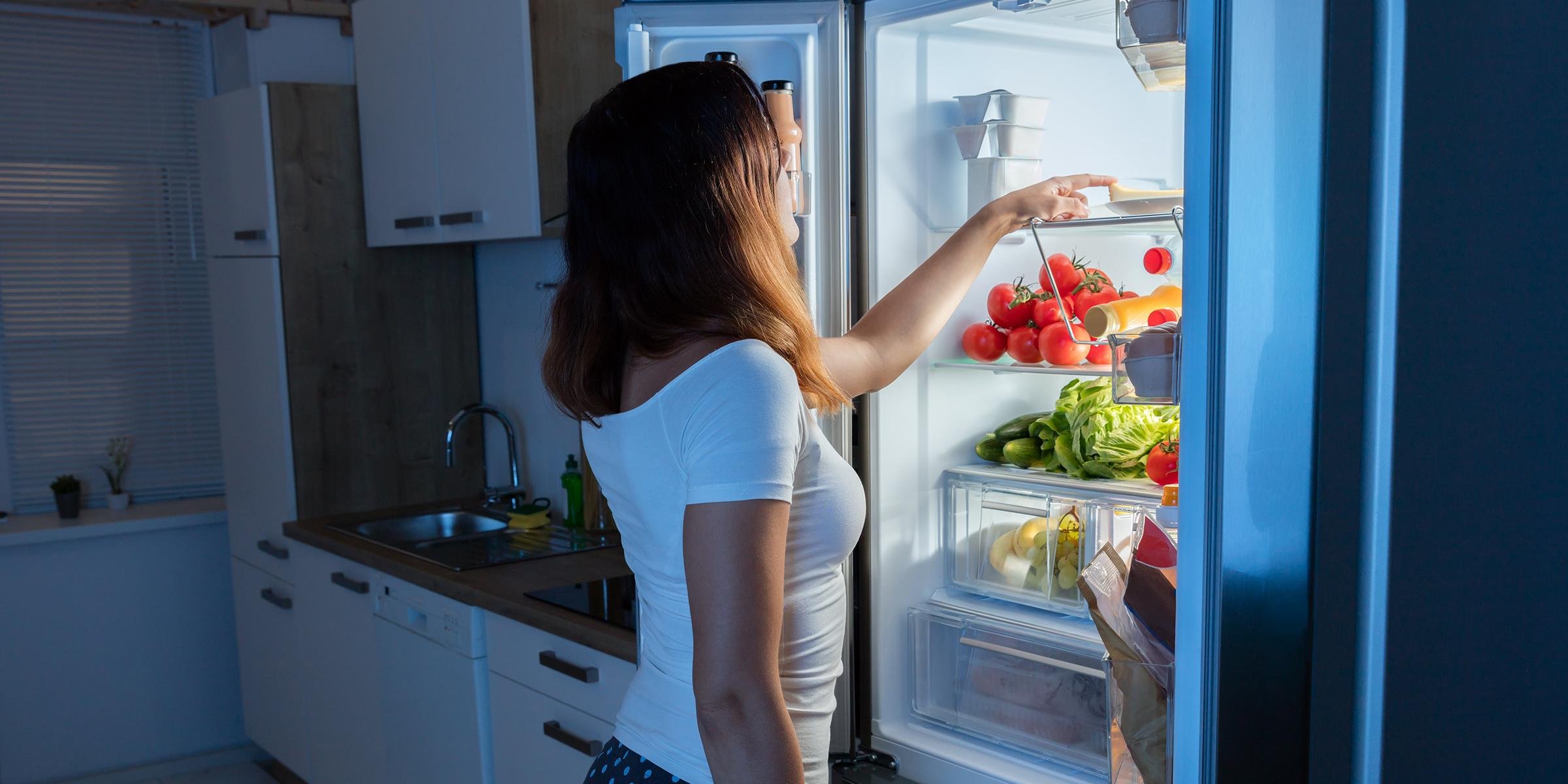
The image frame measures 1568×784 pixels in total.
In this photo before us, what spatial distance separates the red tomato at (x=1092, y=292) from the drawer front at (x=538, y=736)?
3.27ft

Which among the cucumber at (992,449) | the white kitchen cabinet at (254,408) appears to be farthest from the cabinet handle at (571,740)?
the white kitchen cabinet at (254,408)

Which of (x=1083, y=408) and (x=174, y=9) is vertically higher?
(x=174, y=9)

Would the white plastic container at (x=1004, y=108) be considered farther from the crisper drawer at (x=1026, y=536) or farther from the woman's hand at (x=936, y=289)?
the crisper drawer at (x=1026, y=536)

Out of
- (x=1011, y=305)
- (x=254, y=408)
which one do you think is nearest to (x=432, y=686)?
(x=254, y=408)

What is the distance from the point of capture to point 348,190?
9.96ft

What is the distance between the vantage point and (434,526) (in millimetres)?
3029

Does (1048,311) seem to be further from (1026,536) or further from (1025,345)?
(1026,536)

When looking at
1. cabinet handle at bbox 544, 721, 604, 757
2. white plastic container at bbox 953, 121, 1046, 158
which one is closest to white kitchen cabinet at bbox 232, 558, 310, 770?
cabinet handle at bbox 544, 721, 604, 757

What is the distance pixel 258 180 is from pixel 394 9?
1.85 ft

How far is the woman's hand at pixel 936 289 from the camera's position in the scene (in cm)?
137

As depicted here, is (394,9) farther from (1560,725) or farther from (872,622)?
(1560,725)

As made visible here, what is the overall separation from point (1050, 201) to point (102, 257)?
3108 mm

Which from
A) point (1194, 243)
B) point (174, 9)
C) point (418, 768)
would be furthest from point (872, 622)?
point (174, 9)

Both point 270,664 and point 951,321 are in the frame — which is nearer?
point 951,321
